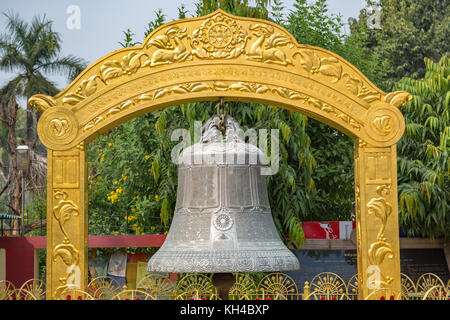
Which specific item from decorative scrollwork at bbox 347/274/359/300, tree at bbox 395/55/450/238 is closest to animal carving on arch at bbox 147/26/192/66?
decorative scrollwork at bbox 347/274/359/300

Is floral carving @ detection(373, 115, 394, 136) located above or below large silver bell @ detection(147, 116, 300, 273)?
above

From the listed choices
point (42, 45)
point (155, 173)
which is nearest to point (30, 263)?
point (155, 173)

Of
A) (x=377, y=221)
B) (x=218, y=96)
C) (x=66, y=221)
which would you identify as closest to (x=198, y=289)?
(x=66, y=221)

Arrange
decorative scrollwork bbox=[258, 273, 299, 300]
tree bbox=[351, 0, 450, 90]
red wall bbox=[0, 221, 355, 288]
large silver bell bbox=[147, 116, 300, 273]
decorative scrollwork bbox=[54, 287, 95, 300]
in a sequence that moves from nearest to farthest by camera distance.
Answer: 1. large silver bell bbox=[147, 116, 300, 273]
2. decorative scrollwork bbox=[54, 287, 95, 300]
3. decorative scrollwork bbox=[258, 273, 299, 300]
4. red wall bbox=[0, 221, 355, 288]
5. tree bbox=[351, 0, 450, 90]

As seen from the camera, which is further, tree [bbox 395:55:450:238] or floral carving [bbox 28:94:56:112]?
tree [bbox 395:55:450:238]

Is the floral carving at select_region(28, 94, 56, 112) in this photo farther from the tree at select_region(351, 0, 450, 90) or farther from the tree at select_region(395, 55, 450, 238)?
the tree at select_region(351, 0, 450, 90)

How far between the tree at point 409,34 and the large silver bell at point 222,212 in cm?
975

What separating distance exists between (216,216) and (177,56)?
3.86 ft

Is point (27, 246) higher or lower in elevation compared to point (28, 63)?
lower

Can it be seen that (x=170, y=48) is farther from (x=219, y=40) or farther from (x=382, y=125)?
(x=382, y=125)

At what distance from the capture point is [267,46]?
13.7ft

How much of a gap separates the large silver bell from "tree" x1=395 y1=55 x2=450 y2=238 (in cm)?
288

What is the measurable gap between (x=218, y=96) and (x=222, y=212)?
847 mm

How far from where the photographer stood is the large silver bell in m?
3.72
